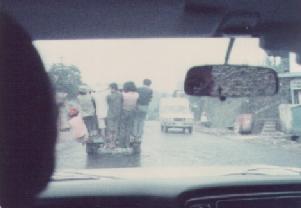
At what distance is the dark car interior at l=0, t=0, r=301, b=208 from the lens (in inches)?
99.7

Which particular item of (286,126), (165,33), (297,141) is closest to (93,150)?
(165,33)

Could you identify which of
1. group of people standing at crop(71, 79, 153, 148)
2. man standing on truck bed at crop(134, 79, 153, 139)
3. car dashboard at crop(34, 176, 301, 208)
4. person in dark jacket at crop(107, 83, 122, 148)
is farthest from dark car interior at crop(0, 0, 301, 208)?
person in dark jacket at crop(107, 83, 122, 148)

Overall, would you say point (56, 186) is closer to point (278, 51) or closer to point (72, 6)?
point (72, 6)

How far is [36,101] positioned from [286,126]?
18.2 meters

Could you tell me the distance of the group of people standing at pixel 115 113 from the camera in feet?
19.7

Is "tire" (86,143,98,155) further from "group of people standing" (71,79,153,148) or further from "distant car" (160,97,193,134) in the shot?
"distant car" (160,97,193,134)

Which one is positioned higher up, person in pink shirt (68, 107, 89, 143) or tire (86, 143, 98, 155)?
person in pink shirt (68, 107, 89, 143)

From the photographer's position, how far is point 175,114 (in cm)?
2255

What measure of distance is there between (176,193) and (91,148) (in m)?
4.73

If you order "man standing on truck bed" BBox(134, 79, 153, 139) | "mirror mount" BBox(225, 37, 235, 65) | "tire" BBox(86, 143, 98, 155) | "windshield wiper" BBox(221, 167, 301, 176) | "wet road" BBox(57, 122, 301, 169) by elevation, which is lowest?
"wet road" BBox(57, 122, 301, 169)

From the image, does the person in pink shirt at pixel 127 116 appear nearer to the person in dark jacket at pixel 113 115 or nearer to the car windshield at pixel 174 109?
the person in dark jacket at pixel 113 115

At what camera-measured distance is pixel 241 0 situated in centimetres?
247

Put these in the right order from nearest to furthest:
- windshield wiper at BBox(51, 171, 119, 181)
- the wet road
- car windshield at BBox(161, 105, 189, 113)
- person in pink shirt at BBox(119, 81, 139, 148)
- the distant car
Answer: windshield wiper at BBox(51, 171, 119, 181)
person in pink shirt at BBox(119, 81, 139, 148)
the wet road
the distant car
car windshield at BBox(161, 105, 189, 113)

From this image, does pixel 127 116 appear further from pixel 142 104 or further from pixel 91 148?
pixel 142 104
